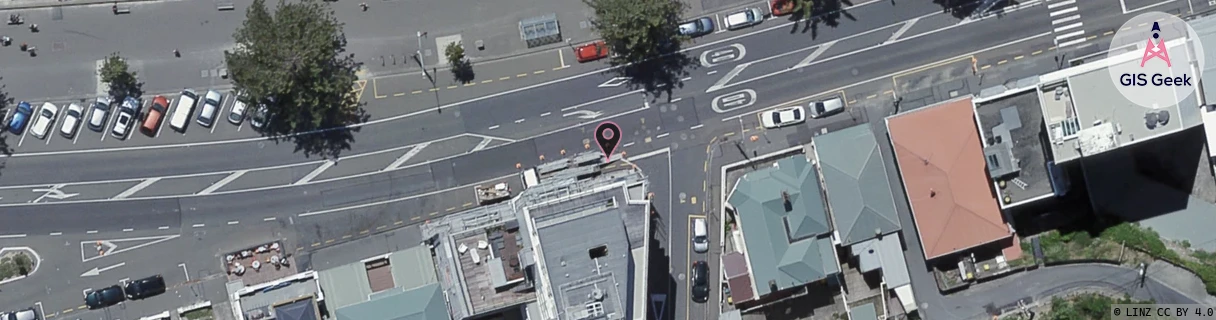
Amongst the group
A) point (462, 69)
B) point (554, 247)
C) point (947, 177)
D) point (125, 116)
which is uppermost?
point (125, 116)

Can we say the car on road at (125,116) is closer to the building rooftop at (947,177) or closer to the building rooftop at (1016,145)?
the building rooftop at (947,177)

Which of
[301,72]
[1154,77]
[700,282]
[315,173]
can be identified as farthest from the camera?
[315,173]

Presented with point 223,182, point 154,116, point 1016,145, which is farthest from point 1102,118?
point 154,116

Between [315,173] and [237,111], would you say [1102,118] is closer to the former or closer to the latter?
[315,173]

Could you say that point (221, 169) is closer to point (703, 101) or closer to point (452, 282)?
point (452, 282)

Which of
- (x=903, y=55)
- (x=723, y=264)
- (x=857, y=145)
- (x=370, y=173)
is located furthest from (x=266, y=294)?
(x=903, y=55)

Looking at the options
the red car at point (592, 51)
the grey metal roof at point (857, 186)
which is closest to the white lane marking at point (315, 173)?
the red car at point (592, 51)

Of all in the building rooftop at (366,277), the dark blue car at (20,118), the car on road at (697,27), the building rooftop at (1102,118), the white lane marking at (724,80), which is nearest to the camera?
the building rooftop at (1102,118)

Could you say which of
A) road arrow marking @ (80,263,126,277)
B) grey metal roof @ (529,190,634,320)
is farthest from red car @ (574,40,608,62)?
road arrow marking @ (80,263,126,277)
